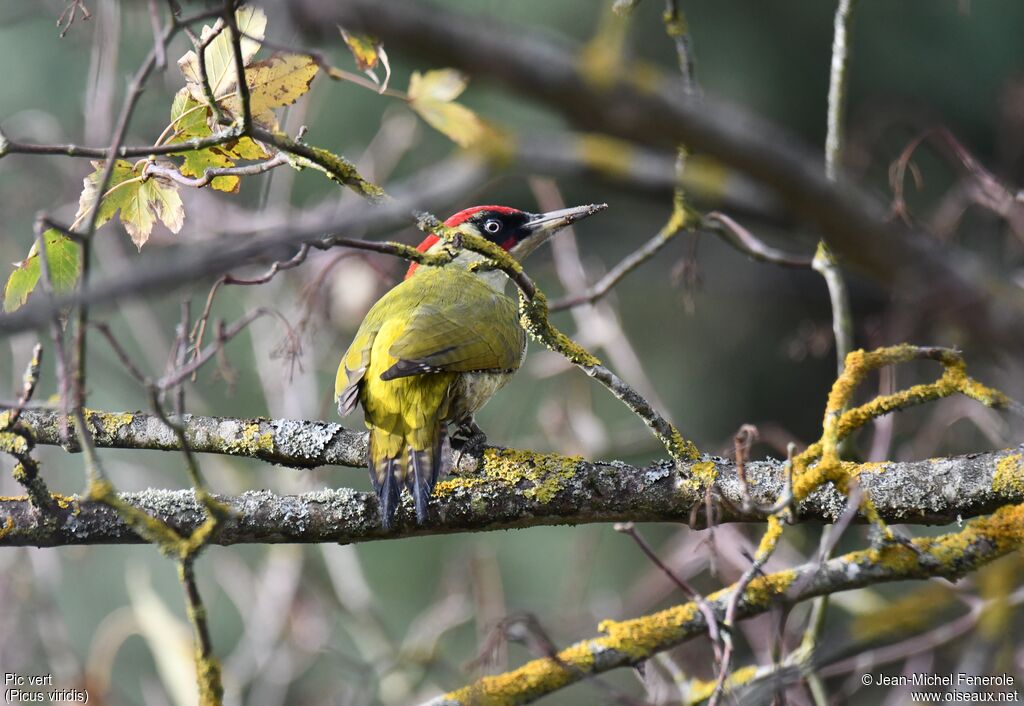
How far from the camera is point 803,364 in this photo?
311 inches

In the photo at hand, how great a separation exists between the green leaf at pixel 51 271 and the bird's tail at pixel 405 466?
41.4 inches

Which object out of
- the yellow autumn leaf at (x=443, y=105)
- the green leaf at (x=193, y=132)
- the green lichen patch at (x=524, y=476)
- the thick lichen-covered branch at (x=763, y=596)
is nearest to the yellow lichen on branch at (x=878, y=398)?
the thick lichen-covered branch at (x=763, y=596)

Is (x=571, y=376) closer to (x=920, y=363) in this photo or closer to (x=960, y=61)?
(x=920, y=363)

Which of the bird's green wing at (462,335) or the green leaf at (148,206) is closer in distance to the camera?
the green leaf at (148,206)

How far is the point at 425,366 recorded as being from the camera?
370cm

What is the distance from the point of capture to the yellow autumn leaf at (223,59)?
285 centimetres

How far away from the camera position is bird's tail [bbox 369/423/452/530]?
10.4 feet

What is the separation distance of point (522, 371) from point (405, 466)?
450cm

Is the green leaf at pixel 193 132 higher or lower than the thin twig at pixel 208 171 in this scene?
higher

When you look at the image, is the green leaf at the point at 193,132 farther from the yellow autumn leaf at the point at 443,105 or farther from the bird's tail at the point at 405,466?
the bird's tail at the point at 405,466

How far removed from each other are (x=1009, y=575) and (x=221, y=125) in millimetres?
2170

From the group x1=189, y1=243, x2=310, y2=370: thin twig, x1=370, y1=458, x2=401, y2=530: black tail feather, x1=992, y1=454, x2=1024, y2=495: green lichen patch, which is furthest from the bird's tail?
x1=992, y1=454, x2=1024, y2=495: green lichen patch

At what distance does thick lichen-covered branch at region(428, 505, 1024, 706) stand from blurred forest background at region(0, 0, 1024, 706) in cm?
304

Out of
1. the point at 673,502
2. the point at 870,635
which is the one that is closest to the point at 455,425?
the point at 673,502
